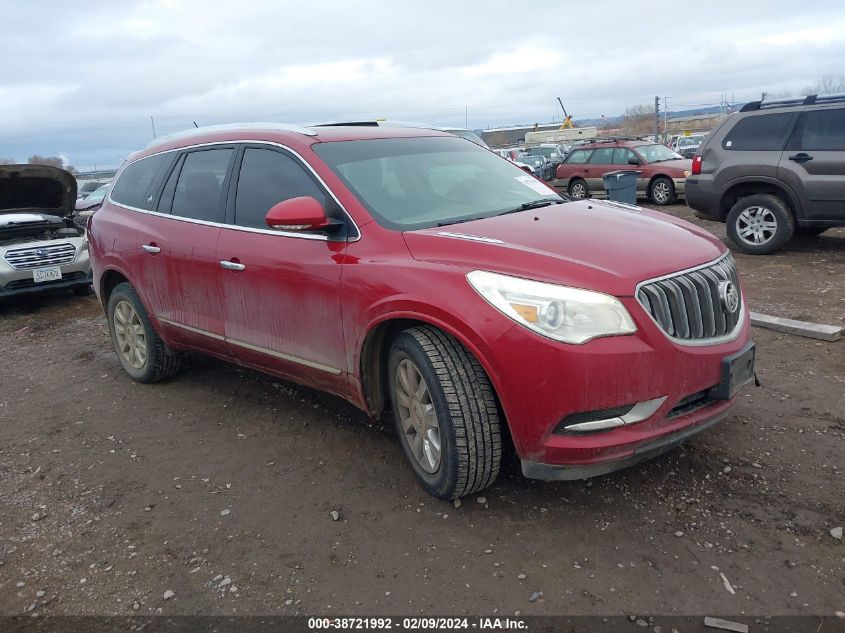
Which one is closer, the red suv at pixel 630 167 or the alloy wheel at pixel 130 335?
the alloy wheel at pixel 130 335

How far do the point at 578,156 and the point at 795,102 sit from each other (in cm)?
856

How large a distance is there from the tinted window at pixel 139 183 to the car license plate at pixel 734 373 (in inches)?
154

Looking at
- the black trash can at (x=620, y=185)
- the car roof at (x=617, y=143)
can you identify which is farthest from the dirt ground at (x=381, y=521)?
the car roof at (x=617, y=143)

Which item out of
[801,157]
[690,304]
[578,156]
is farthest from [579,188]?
Answer: [690,304]

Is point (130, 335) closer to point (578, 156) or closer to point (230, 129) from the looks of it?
point (230, 129)

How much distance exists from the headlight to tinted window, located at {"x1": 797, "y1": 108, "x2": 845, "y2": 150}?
22.5ft

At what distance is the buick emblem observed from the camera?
3107 mm

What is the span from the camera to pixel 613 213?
368 centimetres

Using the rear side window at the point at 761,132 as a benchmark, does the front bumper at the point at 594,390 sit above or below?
Result: below

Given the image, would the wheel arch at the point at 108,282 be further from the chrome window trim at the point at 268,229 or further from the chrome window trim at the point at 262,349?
the chrome window trim at the point at 262,349

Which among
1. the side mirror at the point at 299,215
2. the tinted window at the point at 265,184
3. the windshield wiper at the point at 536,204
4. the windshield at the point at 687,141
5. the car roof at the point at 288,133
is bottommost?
the windshield at the point at 687,141

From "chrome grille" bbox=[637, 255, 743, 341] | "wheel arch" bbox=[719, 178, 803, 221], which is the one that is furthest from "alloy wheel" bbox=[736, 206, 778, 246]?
"chrome grille" bbox=[637, 255, 743, 341]

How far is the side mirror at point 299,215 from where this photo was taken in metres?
3.35

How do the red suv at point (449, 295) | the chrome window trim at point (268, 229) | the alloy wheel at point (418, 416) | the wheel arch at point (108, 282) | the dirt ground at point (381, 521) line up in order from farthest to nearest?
the wheel arch at point (108, 282)
the chrome window trim at point (268, 229)
the alloy wheel at point (418, 416)
the red suv at point (449, 295)
the dirt ground at point (381, 521)
